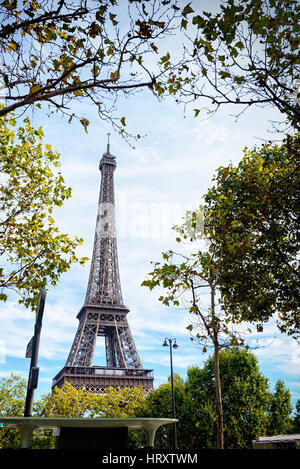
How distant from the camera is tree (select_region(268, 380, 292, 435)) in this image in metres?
35.6

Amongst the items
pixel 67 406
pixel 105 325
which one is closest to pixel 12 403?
pixel 67 406

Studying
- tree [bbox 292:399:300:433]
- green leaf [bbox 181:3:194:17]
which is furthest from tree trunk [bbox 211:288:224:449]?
tree [bbox 292:399:300:433]

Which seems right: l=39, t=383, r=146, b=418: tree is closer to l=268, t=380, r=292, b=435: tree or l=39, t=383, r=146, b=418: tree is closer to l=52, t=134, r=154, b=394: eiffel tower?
l=52, t=134, r=154, b=394: eiffel tower

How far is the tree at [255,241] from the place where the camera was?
13.2 m

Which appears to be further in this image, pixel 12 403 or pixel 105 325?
pixel 105 325

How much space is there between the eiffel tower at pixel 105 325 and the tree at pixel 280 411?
743 inches

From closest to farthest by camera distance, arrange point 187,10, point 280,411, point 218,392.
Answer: point 187,10 → point 218,392 → point 280,411

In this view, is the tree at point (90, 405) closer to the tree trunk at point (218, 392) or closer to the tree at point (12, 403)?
the tree at point (12, 403)

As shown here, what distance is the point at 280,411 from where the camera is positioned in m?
36.8

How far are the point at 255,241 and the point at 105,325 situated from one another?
1837 inches

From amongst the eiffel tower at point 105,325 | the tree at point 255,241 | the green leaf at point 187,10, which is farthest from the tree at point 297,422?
the green leaf at point 187,10

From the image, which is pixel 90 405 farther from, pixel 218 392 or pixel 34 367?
pixel 34 367

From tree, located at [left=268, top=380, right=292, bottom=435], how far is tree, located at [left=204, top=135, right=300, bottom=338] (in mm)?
24859
